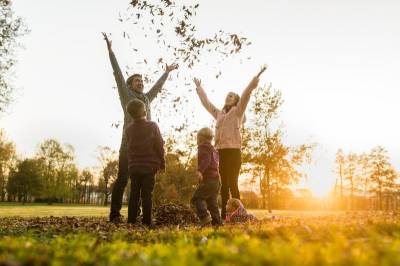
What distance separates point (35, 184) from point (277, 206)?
4570 centimetres

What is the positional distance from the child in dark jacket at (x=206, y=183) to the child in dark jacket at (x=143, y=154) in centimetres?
79

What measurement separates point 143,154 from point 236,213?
2.71 meters

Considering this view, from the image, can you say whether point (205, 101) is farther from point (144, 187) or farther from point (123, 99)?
point (144, 187)

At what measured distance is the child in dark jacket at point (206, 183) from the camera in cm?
774

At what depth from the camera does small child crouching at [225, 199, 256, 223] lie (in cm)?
880

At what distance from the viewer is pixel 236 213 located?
8.89 metres

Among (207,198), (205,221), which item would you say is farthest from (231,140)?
(205,221)

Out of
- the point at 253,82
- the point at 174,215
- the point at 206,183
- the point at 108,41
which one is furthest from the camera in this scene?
the point at 174,215

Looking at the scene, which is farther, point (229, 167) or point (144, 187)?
point (229, 167)

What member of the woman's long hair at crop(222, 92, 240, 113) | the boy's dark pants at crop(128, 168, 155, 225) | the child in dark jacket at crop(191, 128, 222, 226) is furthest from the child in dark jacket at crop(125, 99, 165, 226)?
the woman's long hair at crop(222, 92, 240, 113)

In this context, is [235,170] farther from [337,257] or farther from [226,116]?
[337,257]

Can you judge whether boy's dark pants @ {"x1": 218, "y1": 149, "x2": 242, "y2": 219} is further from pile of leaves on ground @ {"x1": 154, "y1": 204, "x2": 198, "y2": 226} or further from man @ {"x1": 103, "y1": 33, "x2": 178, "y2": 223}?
man @ {"x1": 103, "y1": 33, "x2": 178, "y2": 223}

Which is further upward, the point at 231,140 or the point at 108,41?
the point at 108,41

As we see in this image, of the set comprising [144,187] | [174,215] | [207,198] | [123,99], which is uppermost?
[123,99]
